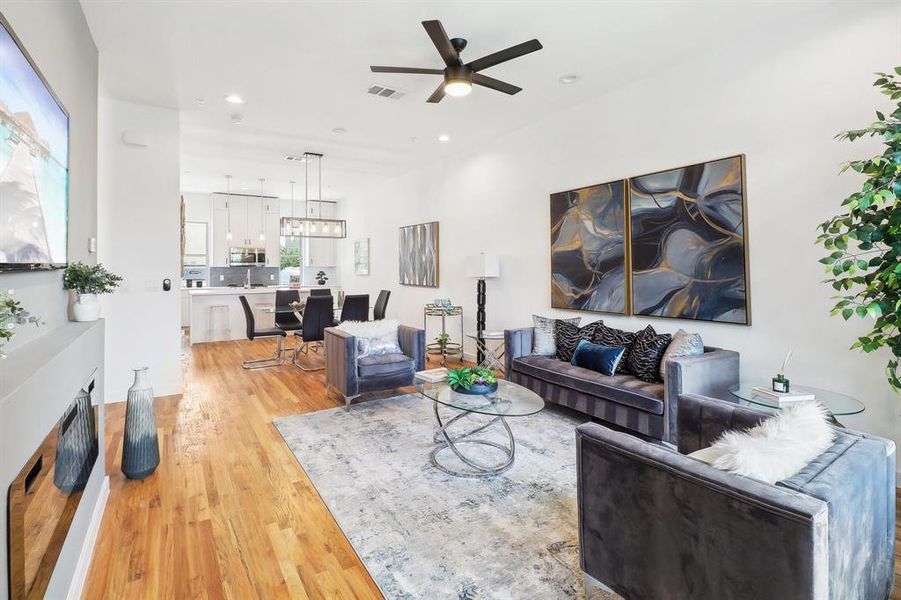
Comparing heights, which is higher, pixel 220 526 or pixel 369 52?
pixel 369 52

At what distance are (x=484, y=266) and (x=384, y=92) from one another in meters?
2.26

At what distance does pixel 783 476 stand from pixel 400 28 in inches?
134

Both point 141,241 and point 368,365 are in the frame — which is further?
point 141,241

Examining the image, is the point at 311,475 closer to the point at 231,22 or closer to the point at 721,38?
the point at 231,22

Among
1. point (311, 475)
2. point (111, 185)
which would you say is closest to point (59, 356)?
point (311, 475)

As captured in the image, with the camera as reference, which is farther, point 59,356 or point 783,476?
point 59,356

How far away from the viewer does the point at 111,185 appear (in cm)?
440

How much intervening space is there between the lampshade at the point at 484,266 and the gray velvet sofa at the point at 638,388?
162 centimetres

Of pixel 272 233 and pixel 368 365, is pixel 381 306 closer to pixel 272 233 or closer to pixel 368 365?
pixel 368 365

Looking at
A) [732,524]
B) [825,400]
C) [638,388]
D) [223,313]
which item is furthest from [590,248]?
[223,313]

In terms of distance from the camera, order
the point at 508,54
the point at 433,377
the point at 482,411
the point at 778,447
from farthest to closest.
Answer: the point at 433,377, the point at 508,54, the point at 482,411, the point at 778,447

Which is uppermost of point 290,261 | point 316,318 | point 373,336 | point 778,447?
point 290,261

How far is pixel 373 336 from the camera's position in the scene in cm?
450

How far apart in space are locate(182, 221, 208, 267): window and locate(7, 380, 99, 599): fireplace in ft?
28.6
